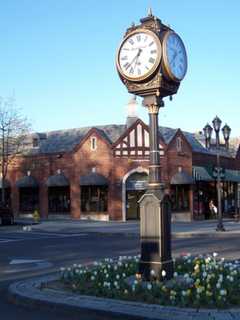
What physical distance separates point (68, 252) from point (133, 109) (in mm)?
27759

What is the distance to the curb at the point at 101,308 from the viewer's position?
23.9 feet

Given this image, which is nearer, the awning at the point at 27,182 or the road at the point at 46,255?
the road at the point at 46,255

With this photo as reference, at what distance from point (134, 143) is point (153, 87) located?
30113 mm

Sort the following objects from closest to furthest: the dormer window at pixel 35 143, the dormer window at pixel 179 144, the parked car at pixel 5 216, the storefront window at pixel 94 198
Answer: the parked car at pixel 5 216 < the storefront window at pixel 94 198 < the dormer window at pixel 179 144 < the dormer window at pixel 35 143

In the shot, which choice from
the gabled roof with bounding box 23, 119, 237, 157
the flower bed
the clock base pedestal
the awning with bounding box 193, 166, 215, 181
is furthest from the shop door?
the clock base pedestal

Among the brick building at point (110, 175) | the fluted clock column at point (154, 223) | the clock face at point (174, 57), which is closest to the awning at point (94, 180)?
the brick building at point (110, 175)

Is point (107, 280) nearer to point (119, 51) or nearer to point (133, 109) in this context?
point (119, 51)

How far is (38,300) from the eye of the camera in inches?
338

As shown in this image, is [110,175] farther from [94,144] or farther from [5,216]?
[5,216]

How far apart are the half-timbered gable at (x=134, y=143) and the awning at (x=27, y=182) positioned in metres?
7.96

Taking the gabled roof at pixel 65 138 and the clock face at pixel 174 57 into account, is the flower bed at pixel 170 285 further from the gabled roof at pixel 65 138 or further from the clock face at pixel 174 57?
the gabled roof at pixel 65 138

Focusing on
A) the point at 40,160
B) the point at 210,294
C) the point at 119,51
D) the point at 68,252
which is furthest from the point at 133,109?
the point at 210,294

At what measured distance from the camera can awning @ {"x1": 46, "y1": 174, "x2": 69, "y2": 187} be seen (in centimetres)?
4216

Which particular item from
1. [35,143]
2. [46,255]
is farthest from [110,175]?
[46,255]
